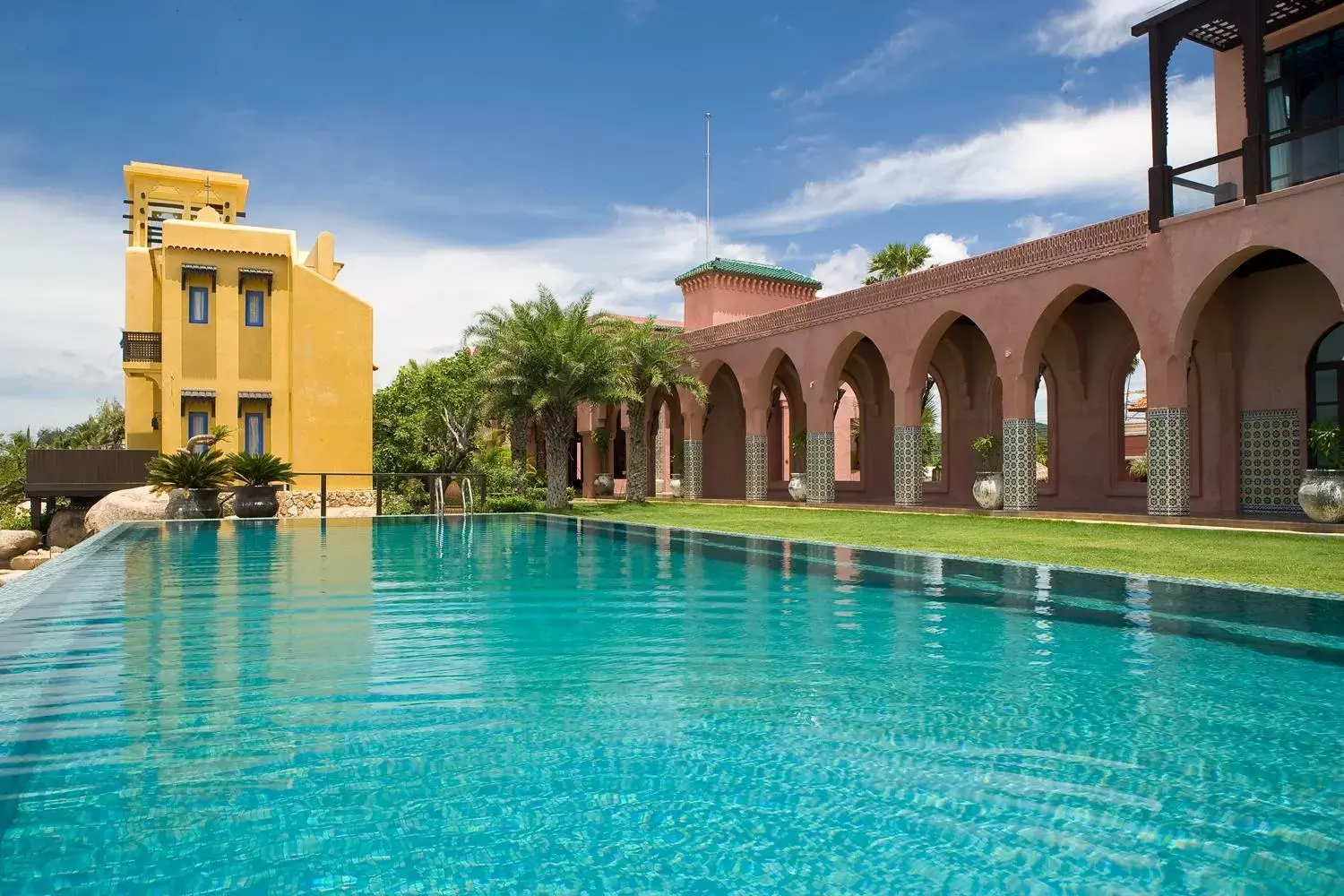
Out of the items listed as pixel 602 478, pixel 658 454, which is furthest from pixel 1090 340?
pixel 602 478

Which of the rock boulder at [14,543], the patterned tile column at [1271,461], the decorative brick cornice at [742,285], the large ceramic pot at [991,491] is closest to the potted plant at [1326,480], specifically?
the patterned tile column at [1271,461]

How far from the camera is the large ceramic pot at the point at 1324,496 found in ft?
37.3

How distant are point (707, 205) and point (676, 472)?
914 centimetres

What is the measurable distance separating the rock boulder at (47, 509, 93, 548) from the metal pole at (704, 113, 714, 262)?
1879cm

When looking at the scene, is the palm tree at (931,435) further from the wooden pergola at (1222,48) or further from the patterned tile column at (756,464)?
the wooden pergola at (1222,48)

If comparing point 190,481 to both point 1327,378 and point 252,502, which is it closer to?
point 252,502

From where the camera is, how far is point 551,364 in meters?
20.5

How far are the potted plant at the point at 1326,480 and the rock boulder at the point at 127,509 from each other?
1887 centimetres

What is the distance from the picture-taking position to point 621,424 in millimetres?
32344

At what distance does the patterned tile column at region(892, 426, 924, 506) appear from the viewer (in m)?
18.0

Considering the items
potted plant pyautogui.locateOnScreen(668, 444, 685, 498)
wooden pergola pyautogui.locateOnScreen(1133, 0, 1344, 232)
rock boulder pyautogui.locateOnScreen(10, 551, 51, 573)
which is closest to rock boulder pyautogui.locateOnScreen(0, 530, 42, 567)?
rock boulder pyautogui.locateOnScreen(10, 551, 51, 573)

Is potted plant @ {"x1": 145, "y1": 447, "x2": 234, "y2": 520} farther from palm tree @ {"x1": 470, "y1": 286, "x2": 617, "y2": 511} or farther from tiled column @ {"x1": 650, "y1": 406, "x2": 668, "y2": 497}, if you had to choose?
tiled column @ {"x1": 650, "y1": 406, "x2": 668, "y2": 497}

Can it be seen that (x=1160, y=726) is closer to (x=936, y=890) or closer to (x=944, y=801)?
(x=944, y=801)

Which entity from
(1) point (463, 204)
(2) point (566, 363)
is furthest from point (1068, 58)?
(1) point (463, 204)
